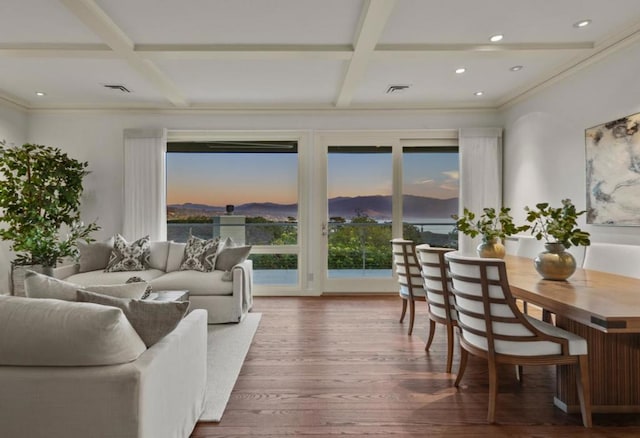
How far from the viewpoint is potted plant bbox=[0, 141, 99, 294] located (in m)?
4.63

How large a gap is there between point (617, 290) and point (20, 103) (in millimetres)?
6888

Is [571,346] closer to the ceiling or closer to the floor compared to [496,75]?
closer to the floor

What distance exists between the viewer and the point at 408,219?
226 inches

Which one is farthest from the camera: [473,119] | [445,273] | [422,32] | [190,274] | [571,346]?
[473,119]

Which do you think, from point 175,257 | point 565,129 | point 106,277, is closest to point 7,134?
point 106,277

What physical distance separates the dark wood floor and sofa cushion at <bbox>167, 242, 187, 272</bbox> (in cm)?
168

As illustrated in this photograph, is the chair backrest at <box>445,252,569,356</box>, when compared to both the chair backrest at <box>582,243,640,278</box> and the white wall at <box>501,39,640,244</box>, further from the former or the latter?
the white wall at <box>501,39,640,244</box>

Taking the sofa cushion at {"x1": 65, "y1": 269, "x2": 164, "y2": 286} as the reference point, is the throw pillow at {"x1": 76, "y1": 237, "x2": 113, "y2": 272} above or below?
above

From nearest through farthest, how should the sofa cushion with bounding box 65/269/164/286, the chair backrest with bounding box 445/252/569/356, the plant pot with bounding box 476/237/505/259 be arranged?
1. the chair backrest with bounding box 445/252/569/356
2. the plant pot with bounding box 476/237/505/259
3. the sofa cushion with bounding box 65/269/164/286

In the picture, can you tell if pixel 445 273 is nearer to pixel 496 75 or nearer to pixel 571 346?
pixel 571 346

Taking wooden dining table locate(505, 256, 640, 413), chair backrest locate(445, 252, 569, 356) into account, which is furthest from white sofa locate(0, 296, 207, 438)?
wooden dining table locate(505, 256, 640, 413)

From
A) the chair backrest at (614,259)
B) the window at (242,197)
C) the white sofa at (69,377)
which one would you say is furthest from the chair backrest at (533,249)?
the white sofa at (69,377)

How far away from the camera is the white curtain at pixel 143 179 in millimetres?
5438

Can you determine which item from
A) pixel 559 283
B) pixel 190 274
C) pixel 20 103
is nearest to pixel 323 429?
pixel 559 283
